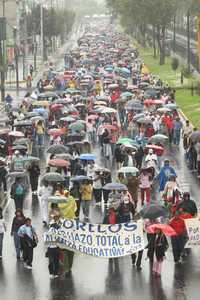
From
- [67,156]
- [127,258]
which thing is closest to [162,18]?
[67,156]

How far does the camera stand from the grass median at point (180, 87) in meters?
45.7

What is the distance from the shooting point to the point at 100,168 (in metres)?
24.5

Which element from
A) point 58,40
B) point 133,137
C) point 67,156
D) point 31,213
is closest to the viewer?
point 31,213

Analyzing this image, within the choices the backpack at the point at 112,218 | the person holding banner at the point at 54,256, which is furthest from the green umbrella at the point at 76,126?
the person holding banner at the point at 54,256

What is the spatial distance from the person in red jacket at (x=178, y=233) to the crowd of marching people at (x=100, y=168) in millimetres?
20

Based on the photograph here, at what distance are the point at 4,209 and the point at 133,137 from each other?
974 centimetres

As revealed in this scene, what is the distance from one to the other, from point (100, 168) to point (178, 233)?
21.0 ft

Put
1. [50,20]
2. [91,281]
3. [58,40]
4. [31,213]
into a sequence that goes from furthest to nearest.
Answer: [58,40] < [50,20] < [31,213] < [91,281]

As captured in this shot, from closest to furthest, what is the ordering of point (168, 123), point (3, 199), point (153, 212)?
point (153, 212) → point (3, 199) → point (168, 123)

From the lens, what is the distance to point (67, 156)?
87.0 feet

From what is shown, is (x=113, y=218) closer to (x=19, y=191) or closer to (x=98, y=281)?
(x=98, y=281)

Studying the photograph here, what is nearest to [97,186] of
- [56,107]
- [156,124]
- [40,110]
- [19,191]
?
[19,191]

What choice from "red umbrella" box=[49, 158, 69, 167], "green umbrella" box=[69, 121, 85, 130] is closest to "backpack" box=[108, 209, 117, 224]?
"red umbrella" box=[49, 158, 69, 167]

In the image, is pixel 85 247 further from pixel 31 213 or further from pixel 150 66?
pixel 150 66
